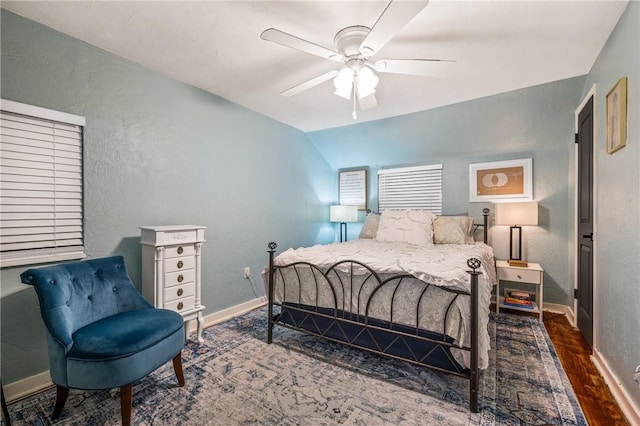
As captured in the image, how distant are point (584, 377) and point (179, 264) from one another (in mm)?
3085

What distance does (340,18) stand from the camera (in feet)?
5.89

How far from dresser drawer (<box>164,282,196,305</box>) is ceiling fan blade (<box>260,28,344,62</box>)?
196 cm

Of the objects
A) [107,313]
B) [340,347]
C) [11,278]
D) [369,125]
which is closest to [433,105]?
[369,125]

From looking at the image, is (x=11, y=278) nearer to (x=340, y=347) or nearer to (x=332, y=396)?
(x=332, y=396)

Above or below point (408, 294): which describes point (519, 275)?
below

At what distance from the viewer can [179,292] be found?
2375 mm

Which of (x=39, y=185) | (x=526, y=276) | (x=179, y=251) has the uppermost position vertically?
(x=39, y=185)

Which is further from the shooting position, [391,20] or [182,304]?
[182,304]

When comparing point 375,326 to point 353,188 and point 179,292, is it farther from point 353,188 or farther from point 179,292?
point 353,188

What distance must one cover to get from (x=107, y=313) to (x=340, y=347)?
1.71m

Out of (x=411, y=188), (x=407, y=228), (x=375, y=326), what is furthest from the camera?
(x=411, y=188)

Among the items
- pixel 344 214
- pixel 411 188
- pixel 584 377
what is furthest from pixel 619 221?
pixel 344 214

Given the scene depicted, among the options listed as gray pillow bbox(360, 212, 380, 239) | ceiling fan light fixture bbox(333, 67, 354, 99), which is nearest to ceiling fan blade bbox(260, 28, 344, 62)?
ceiling fan light fixture bbox(333, 67, 354, 99)

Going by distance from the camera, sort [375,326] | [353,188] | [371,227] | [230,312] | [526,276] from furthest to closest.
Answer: [353,188], [371,227], [230,312], [526,276], [375,326]
